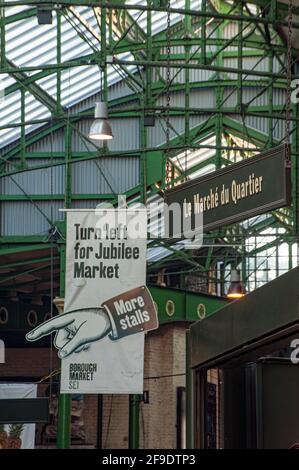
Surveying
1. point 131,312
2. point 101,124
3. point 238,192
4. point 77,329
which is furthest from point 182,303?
point 238,192

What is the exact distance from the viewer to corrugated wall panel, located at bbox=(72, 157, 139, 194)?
27281 millimetres

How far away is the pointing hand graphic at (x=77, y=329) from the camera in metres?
22.1

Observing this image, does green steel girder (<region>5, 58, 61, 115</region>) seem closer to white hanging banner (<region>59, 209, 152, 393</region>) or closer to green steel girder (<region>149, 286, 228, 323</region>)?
white hanging banner (<region>59, 209, 152, 393</region>)

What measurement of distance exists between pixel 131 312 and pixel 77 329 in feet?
3.29

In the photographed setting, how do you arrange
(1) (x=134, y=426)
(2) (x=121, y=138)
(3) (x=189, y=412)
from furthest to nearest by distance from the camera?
(1) (x=134, y=426) < (2) (x=121, y=138) < (3) (x=189, y=412)

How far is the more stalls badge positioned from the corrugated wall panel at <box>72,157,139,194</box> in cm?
546

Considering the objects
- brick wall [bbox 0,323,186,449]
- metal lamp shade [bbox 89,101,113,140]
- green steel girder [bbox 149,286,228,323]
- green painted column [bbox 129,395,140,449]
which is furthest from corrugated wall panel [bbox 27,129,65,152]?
metal lamp shade [bbox 89,101,113,140]

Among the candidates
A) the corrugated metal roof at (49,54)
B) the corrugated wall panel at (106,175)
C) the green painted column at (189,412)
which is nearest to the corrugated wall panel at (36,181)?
the corrugated wall panel at (106,175)

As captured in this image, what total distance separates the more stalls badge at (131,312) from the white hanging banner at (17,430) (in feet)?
22.6

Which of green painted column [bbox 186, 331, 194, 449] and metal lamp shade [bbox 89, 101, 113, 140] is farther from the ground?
metal lamp shade [bbox 89, 101, 113, 140]

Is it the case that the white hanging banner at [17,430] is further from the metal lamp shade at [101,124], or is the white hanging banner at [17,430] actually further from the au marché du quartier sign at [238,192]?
the au marché du quartier sign at [238,192]

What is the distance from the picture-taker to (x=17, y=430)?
28.7 m

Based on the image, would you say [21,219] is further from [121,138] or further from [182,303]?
[182,303]

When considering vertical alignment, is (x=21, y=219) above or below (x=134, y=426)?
above
